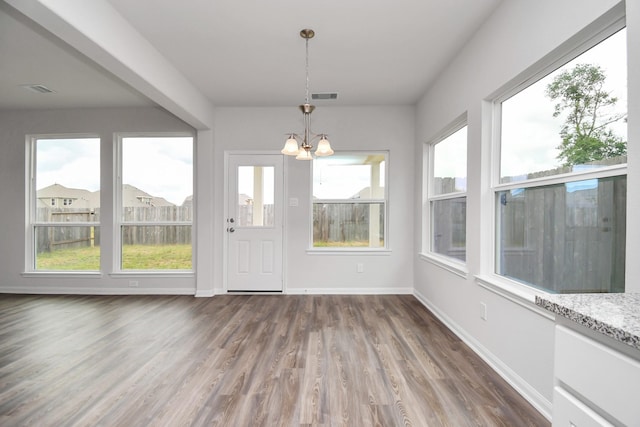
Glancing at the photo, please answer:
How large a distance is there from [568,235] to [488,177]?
2.87ft

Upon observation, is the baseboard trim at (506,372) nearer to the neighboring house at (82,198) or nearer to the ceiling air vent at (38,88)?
the neighboring house at (82,198)

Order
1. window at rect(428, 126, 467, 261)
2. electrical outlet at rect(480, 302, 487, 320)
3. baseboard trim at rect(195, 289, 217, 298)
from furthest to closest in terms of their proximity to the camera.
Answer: baseboard trim at rect(195, 289, 217, 298), window at rect(428, 126, 467, 261), electrical outlet at rect(480, 302, 487, 320)

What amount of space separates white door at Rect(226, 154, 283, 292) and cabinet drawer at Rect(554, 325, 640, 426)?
12.6 feet

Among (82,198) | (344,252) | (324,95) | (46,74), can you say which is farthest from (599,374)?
(82,198)

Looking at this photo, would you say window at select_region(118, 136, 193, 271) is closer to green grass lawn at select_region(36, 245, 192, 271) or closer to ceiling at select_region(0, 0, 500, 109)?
green grass lawn at select_region(36, 245, 192, 271)

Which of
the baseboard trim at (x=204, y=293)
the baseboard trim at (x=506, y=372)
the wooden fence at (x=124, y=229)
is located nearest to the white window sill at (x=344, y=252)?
the baseboard trim at (x=506, y=372)

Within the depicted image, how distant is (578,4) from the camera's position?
162cm

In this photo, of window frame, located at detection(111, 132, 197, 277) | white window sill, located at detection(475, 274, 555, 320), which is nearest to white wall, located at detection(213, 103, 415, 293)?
window frame, located at detection(111, 132, 197, 277)

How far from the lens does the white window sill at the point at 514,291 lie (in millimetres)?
1894

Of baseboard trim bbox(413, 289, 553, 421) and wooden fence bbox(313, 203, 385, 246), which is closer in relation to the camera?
baseboard trim bbox(413, 289, 553, 421)

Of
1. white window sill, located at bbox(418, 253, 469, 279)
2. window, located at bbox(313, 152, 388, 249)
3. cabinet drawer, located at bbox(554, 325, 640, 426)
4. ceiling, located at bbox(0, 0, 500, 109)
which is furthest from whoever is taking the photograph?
window, located at bbox(313, 152, 388, 249)

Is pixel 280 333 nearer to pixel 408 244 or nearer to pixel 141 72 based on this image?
Answer: pixel 408 244

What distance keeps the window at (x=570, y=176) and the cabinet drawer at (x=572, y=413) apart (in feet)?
3.23

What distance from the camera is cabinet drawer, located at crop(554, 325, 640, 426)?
27.1 inches
